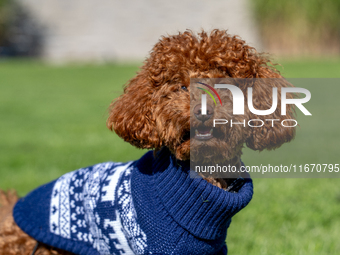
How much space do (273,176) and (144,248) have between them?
2.73m

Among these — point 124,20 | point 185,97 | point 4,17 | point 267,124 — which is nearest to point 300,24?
point 124,20

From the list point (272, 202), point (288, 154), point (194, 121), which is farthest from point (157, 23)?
point (194, 121)

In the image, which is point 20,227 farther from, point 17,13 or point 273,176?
point 17,13

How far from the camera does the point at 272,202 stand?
146 inches

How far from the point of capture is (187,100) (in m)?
2.05

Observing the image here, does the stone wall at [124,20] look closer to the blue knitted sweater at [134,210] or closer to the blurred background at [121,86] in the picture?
the blurred background at [121,86]

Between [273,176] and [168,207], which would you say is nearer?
[168,207]

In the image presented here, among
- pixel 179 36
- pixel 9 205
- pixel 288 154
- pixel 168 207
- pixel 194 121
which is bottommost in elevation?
pixel 288 154

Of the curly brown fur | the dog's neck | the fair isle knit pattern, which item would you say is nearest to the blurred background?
the curly brown fur

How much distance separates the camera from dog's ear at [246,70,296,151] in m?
2.20

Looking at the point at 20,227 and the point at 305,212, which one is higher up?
the point at 20,227

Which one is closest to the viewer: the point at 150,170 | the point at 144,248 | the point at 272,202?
the point at 144,248

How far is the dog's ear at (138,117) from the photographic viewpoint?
213 cm

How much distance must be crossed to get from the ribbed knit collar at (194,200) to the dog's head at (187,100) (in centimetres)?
12
